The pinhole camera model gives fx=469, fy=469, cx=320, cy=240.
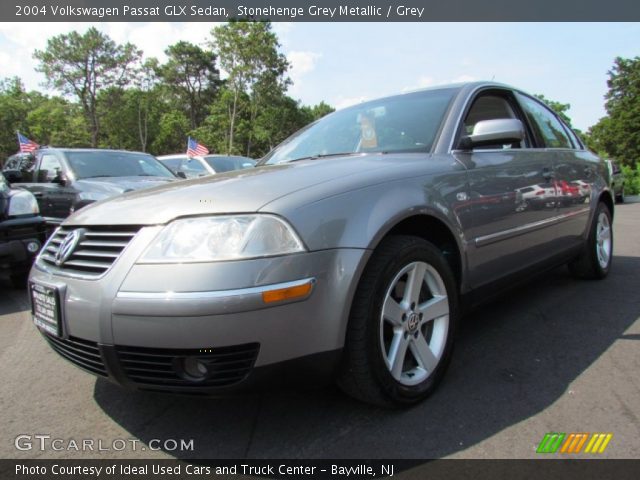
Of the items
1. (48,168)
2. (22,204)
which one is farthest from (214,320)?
(48,168)

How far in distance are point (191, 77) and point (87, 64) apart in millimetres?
14619

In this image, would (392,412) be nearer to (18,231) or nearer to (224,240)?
(224,240)

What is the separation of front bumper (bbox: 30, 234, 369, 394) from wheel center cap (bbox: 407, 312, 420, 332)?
1.41 ft

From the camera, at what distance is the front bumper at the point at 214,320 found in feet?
5.34

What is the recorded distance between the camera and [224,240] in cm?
171

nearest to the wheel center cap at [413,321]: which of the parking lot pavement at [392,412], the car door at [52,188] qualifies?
the parking lot pavement at [392,412]

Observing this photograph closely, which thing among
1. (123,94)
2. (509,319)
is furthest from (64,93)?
(509,319)

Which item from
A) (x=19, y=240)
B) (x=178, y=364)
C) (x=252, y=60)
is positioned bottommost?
(x=19, y=240)

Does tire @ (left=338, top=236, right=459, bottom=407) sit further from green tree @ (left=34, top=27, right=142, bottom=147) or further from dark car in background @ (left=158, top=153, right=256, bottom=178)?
green tree @ (left=34, top=27, right=142, bottom=147)

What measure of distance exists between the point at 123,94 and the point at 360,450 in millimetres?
51814

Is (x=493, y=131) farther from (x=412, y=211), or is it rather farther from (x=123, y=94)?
(x=123, y=94)

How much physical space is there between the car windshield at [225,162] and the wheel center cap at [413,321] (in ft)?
28.9

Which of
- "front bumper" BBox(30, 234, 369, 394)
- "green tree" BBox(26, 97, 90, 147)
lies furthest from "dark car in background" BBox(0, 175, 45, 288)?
"green tree" BBox(26, 97, 90, 147)

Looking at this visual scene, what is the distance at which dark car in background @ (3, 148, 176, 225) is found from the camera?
19.8ft
